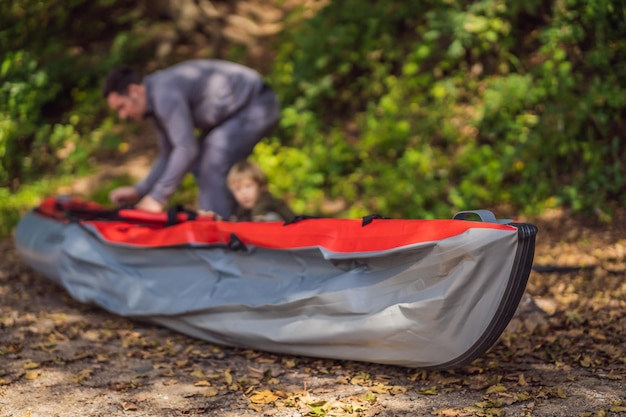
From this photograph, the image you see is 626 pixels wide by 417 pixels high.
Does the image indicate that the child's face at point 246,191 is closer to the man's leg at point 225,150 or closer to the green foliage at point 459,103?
the man's leg at point 225,150

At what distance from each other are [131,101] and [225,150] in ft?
2.49

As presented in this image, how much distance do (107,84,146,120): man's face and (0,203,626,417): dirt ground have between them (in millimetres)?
1252

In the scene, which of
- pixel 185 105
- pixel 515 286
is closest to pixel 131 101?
pixel 185 105

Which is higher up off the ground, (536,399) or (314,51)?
(314,51)

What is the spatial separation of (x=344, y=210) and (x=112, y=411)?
4.20 m

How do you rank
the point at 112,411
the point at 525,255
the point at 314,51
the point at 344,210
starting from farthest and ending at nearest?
1. the point at 314,51
2. the point at 344,210
3. the point at 112,411
4. the point at 525,255

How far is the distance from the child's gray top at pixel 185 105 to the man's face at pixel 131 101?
87 millimetres

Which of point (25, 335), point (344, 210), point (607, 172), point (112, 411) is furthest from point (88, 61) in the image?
point (112, 411)

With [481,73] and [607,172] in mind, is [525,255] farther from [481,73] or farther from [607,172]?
[481,73]

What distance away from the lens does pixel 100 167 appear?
834cm

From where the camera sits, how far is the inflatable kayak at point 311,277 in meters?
2.76

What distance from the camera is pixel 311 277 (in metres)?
3.34

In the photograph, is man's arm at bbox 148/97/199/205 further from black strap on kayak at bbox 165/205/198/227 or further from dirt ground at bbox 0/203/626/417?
dirt ground at bbox 0/203/626/417

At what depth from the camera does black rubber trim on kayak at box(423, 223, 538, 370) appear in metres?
2.65
